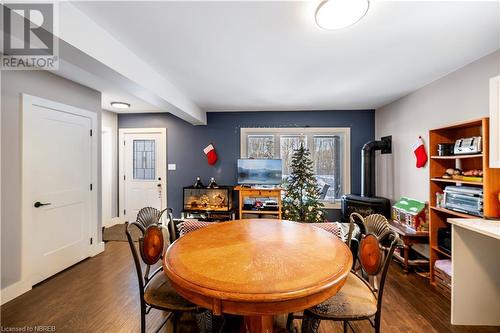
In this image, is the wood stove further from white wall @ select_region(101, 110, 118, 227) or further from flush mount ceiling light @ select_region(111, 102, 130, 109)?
white wall @ select_region(101, 110, 118, 227)

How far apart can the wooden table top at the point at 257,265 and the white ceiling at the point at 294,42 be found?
1.64 metres

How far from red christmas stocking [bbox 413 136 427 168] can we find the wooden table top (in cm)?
222

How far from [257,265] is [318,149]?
11.7 feet

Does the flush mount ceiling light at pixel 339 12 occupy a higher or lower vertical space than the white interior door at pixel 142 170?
higher

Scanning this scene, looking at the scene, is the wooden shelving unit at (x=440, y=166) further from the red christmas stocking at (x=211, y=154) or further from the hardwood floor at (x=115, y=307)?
the red christmas stocking at (x=211, y=154)

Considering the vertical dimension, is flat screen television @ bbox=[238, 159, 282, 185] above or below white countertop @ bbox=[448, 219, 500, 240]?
above

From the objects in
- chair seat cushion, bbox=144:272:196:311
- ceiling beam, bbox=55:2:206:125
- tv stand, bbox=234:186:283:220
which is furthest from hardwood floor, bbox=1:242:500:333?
ceiling beam, bbox=55:2:206:125

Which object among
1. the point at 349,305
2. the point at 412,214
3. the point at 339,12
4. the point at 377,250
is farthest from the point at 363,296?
the point at 412,214

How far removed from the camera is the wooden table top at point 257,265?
0.96m

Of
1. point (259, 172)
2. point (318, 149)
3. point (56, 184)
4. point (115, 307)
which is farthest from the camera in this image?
point (318, 149)

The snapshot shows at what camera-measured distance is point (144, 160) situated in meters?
4.64

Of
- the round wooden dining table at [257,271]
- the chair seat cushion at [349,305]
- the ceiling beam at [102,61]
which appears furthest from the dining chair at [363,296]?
the ceiling beam at [102,61]

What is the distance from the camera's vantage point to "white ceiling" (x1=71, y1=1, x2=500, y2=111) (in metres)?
1.48

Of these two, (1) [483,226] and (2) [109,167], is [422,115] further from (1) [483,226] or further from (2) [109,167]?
(2) [109,167]
